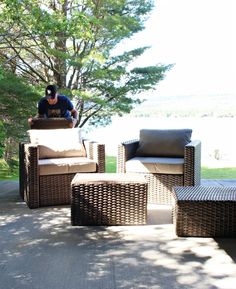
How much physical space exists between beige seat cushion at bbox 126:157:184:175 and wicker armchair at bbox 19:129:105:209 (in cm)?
33

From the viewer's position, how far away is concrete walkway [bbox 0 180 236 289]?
2.33 m

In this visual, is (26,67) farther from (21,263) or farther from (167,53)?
(21,263)

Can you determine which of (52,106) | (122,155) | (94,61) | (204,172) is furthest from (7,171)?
(122,155)

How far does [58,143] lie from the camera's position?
4.71 m

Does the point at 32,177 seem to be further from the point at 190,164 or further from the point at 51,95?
the point at 190,164

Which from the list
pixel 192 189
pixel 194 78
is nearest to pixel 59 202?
pixel 192 189

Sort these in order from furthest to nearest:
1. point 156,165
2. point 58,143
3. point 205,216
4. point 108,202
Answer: point 58,143, point 156,165, point 108,202, point 205,216

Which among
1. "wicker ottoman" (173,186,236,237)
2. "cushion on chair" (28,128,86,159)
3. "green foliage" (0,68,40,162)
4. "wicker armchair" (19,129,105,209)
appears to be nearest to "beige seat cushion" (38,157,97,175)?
"wicker armchair" (19,129,105,209)

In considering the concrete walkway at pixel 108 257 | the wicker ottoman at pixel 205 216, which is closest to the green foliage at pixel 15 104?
the concrete walkway at pixel 108 257

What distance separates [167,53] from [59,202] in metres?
5.32

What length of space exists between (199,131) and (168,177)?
457cm

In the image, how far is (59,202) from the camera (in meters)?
4.38

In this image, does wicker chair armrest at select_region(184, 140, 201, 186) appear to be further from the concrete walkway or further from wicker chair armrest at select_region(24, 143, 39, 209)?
wicker chair armrest at select_region(24, 143, 39, 209)

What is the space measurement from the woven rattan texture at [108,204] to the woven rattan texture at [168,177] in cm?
81
